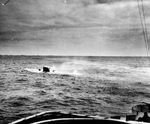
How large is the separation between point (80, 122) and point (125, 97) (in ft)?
65.2

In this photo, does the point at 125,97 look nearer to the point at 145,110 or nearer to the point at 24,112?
the point at 24,112

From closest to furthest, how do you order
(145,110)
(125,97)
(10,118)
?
(145,110)
(10,118)
(125,97)

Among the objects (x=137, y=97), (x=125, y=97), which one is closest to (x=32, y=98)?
(x=125, y=97)

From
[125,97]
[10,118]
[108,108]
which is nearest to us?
[10,118]

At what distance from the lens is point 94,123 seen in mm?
7281

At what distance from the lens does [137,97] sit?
25.9 meters

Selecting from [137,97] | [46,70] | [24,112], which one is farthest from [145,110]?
[46,70]

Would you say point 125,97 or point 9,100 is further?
point 125,97

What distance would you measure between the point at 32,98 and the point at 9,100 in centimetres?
303

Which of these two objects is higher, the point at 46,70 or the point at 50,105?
the point at 46,70

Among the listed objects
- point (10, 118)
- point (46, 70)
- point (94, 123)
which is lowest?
point (10, 118)

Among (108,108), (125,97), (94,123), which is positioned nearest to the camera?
(94,123)

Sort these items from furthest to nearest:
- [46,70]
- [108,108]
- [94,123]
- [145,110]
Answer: [46,70] < [108,108] < [145,110] < [94,123]

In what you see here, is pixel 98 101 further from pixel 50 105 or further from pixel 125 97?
pixel 50 105
